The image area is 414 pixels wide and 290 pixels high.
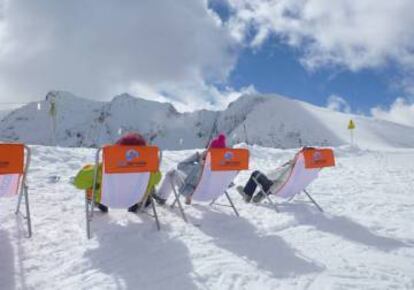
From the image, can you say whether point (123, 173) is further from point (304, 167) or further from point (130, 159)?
point (304, 167)

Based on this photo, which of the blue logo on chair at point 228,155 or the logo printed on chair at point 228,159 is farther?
the blue logo on chair at point 228,155

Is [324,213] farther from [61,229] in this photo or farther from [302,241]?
[61,229]

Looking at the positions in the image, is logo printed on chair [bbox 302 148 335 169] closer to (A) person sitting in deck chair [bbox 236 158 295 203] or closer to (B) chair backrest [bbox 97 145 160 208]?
(A) person sitting in deck chair [bbox 236 158 295 203]

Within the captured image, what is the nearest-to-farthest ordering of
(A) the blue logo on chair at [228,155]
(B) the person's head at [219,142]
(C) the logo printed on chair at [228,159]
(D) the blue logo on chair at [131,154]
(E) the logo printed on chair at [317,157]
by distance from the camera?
(D) the blue logo on chair at [131,154]
(C) the logo printed on chair at [228,159]
(A) the blue logo on chair at [228,155]
(E) the logo printed on chair at [317,157]
(B) the person's head at [219,142]

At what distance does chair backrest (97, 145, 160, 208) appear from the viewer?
5.01 metres

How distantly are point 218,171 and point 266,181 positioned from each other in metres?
1.44

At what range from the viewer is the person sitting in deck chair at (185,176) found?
629 cm

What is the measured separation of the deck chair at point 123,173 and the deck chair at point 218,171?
32.4 inches

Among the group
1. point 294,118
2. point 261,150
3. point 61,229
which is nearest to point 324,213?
point 61,229

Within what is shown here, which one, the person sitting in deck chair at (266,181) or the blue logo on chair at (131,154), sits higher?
the blue logo on chair at (131,154)

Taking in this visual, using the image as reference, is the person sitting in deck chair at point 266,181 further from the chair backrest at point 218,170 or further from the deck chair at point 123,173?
the deck chair at point 123,173

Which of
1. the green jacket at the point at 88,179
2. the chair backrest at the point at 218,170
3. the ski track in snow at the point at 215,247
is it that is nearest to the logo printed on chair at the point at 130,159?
the green jacket at the point at 88,179

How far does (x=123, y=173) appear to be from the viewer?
512 cm

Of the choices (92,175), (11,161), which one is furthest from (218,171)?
(11,161)
